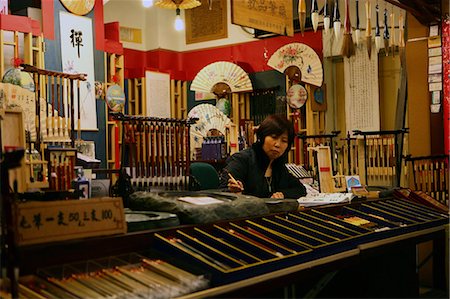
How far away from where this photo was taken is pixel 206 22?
11070mm

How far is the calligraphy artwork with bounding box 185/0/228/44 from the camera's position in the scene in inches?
427

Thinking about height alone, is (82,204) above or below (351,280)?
above

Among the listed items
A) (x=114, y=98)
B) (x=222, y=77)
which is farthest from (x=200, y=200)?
(x=222, y=77)

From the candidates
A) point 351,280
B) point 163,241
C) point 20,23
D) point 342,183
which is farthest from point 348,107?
point 163,241

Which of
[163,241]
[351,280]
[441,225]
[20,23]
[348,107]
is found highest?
[20,23]

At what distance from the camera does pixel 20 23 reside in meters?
7.34

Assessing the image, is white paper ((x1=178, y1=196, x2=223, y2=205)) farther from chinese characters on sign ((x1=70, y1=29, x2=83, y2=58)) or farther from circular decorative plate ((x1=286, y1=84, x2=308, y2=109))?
circular decorative plate ((x1=286, y1=84, x2=308, y2=109))

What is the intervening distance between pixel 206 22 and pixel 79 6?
3314 mm

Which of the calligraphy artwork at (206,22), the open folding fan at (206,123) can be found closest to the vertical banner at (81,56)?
the open folding fan at (206,123)

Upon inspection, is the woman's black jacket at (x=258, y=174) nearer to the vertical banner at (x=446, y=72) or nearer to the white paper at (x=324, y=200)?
the white paper at (x=324, y=200)

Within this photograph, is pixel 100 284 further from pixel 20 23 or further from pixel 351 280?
pixel 20 23

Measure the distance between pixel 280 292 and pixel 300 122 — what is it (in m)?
6.83

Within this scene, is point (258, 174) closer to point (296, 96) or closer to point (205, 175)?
point (205, 175)

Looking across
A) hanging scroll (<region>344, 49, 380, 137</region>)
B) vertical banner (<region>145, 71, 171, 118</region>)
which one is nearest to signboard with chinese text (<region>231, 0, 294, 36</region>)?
hanging scroll (<region>344, 49, 380, 137</region>)
